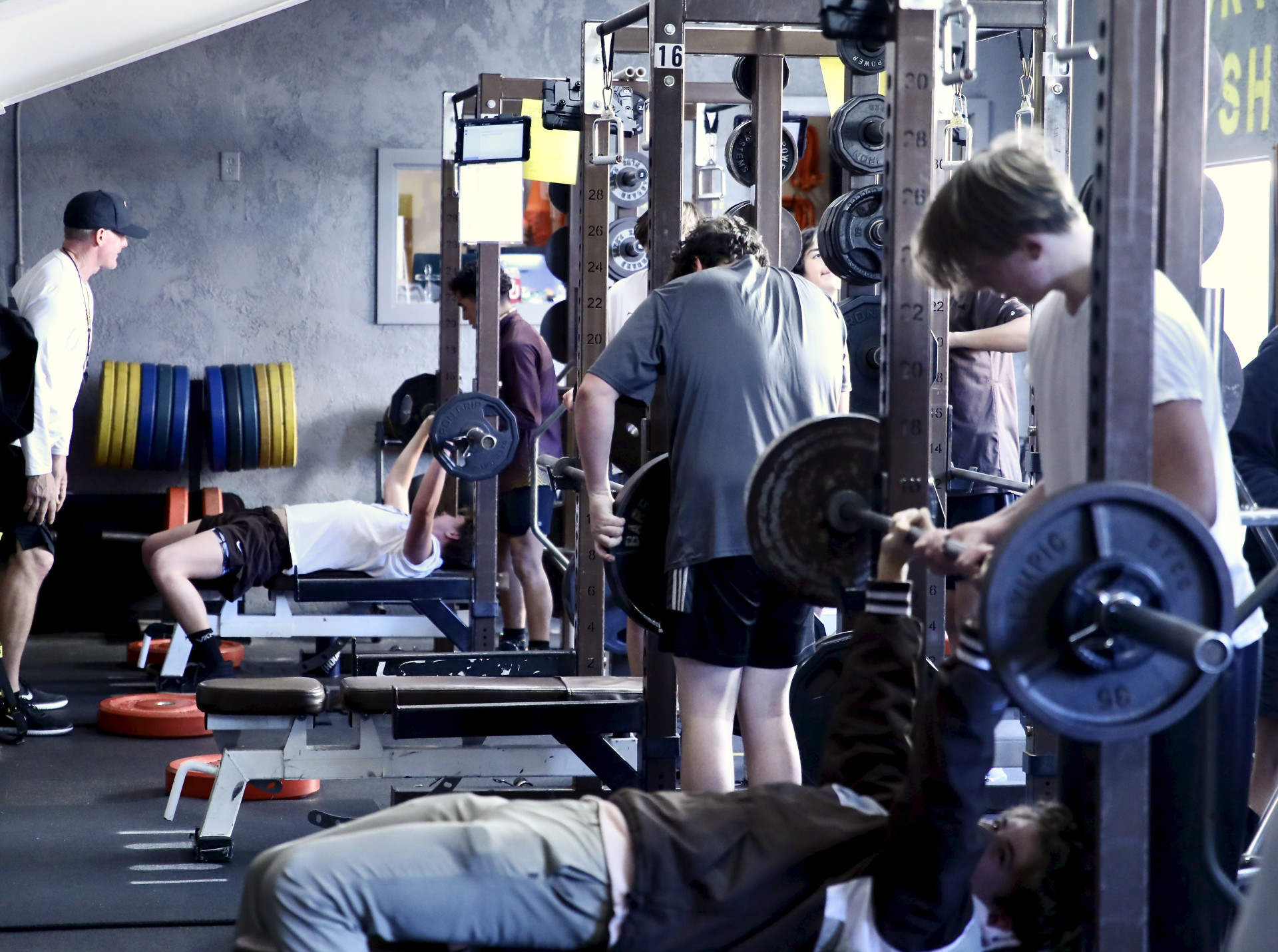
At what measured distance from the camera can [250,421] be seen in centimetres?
677

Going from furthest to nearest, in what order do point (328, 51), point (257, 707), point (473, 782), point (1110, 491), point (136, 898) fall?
point (328, 51) < point (473, 782) < point (257, 707) < point (136, 898) < point (1110, 491)

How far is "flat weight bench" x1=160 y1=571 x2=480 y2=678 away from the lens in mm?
4766

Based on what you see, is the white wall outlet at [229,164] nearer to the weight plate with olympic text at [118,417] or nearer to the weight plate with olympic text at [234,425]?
the weight plate with olympic text at [234,425]

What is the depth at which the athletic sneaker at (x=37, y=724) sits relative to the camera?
14.4 ft

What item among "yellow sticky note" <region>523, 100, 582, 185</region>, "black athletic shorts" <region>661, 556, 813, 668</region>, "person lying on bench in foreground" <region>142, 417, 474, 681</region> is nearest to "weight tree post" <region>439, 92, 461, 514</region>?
"person lying on bench in foreground" <region>142, 417, 474, 681</region>

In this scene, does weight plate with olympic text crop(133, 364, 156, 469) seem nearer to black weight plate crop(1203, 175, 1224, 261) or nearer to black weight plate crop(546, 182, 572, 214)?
black weight plate crop(546, 182, 572, 214)

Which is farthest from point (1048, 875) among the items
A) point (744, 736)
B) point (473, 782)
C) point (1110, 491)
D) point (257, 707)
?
point (473, 782)

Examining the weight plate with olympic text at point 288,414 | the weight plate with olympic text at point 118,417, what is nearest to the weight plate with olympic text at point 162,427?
the weight plate with olympic text at point 118,417

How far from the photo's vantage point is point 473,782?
3648 mm

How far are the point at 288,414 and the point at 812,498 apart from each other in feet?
17.5

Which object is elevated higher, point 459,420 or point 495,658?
point 459,420

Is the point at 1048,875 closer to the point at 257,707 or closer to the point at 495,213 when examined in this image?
the point at 257,707

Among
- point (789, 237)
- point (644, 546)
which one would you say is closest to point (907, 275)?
point (644, 546)

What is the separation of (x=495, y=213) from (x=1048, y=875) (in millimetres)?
2903
